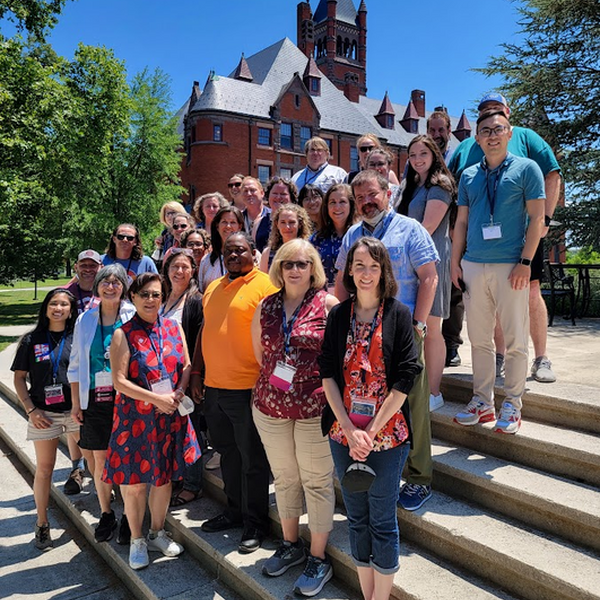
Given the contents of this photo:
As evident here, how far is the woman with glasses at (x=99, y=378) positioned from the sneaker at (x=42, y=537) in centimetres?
75

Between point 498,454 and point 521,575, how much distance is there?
3.17 feet

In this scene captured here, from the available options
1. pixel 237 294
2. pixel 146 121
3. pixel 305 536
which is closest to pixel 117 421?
pixel 237 294

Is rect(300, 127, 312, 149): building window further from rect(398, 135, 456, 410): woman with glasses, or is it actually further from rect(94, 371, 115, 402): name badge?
rect(94, 371, 115, 402): name badge

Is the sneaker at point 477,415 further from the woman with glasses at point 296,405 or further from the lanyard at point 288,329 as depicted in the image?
the lanyard at point 288,329

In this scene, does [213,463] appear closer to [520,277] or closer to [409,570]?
[409,570]

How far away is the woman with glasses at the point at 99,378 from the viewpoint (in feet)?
11.8

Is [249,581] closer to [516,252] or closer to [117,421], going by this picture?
[117,421]

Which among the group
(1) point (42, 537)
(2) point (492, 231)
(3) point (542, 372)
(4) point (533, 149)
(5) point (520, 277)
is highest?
(4) point (533, 149)

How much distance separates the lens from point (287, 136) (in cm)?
3666

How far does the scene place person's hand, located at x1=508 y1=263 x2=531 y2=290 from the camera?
120 inches

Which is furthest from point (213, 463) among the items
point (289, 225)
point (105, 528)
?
point (289, 225)

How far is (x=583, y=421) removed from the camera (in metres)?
3.25

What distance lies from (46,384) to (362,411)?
2841 mm

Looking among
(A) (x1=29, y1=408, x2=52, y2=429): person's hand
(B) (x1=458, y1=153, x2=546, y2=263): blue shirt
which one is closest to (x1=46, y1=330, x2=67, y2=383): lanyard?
(A) (x1=29, y1=408, x2=52, y2=429): person's hand
